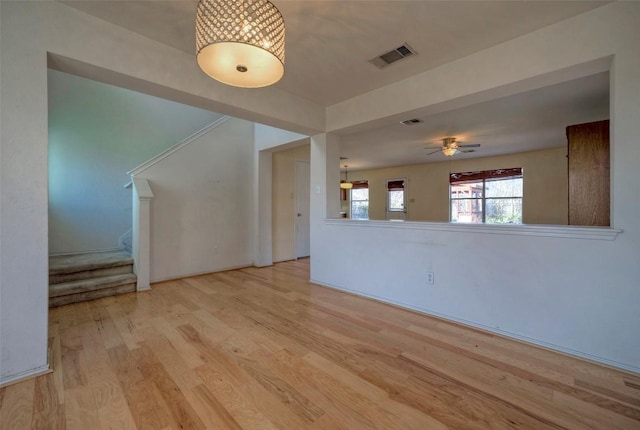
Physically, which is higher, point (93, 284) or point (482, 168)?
point (482, 168)

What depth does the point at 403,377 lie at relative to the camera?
1.78m

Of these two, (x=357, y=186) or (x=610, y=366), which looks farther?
(x=357, y=186)

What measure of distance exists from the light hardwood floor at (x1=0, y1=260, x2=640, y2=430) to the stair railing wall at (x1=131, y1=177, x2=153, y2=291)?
0.87 metres

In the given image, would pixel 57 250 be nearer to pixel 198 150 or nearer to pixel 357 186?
pixel 198 150

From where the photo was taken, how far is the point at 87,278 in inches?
136

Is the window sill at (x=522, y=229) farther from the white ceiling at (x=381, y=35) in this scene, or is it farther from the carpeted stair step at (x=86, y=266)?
the carpeted stair step at (x=86, y=266)

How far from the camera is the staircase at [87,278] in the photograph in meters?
3.14

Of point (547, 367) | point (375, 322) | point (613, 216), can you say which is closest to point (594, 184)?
point (613, 216)

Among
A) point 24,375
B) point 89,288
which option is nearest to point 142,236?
point 89,288

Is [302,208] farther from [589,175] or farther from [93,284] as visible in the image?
[589,175]

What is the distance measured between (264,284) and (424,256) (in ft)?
7.63

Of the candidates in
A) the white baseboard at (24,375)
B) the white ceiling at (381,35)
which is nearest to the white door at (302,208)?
the white ceiling at (381,35)

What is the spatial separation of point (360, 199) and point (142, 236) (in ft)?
25.8

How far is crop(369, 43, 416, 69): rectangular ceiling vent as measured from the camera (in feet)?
7.91
